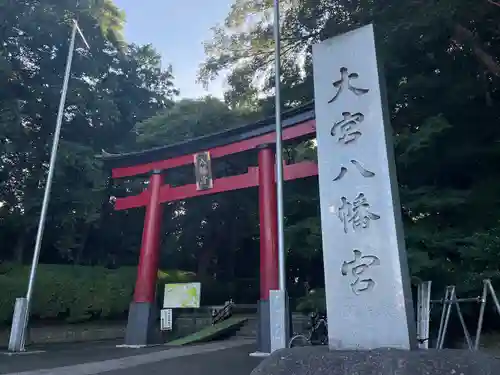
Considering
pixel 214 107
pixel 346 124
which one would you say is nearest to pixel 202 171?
pixel 214 107

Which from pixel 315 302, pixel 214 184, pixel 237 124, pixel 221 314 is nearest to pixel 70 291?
pixel 221 314

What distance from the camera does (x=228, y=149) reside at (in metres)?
10.2

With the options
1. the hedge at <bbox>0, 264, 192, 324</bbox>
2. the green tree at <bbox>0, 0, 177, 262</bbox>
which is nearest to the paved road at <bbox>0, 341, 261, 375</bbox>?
the hedge at <bbox>0, 264, 192, 324</bbox>

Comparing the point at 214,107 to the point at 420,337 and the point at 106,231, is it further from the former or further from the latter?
the point at 420,337

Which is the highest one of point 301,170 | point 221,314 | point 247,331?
point 301,170

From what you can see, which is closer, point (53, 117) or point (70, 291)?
point (70, 291)

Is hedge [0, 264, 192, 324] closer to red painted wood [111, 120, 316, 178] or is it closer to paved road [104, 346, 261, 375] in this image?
red painted wood [111, 120, 316, 178]

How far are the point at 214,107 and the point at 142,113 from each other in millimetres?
4070

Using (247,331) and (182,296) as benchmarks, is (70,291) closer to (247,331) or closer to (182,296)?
(182,296)

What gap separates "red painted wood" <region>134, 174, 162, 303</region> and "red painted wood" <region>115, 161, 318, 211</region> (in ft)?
0.70

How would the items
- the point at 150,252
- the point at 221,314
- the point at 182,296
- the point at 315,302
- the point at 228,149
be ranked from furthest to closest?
1. the point at 221,314
2. the point at 182,296
3. the point at 150,252
4. the point at 228,149
5. the point at 315,302

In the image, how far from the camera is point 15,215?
13.1 meters

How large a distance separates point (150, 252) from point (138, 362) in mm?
3704

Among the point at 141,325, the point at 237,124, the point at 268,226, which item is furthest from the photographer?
the point at 237,124
